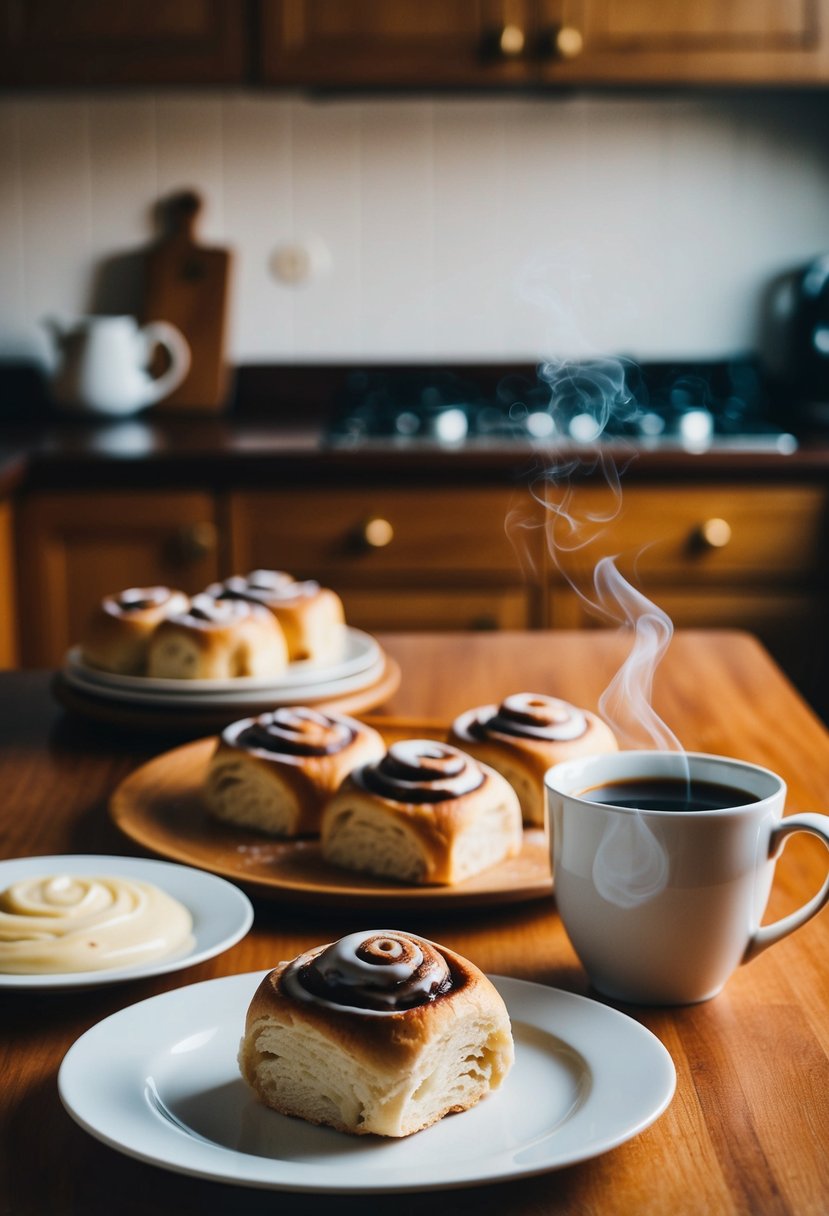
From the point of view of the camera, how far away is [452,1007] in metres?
0.60

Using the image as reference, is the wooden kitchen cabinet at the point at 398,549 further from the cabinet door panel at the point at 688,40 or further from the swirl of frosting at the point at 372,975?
the swirl of frosting at the point at 372,975

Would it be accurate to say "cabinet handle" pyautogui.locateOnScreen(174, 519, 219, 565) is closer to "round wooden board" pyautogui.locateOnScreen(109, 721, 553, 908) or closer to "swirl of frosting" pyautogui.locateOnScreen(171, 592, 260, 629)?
"swirl of frosting" pyautogui.locateOnScreen(171, 592, 260, 629)

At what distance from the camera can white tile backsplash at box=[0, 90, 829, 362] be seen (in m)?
3.05

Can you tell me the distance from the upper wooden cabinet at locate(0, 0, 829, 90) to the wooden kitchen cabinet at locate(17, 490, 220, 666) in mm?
843

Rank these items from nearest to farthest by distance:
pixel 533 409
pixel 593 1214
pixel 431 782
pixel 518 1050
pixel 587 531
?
pixel 593 1214 < pixel 518 1050 < pixel 431 782 < pixel 587 531 < pixel 533 409

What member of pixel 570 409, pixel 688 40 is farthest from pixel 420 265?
pixel 688 40

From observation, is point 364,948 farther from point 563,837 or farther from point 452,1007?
point 563,837

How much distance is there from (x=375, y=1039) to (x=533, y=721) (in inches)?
17.5

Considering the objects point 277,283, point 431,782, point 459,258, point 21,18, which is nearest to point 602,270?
point 459,258

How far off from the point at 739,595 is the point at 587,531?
305mm

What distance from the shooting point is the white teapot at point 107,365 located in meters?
2.94

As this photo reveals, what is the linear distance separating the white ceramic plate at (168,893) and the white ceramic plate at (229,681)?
34cm

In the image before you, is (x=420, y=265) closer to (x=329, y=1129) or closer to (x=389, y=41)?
(x=389, y=41)

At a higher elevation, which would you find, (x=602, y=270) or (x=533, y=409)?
(x=602, y=270)
